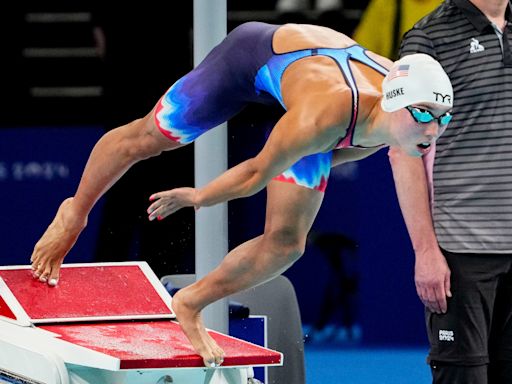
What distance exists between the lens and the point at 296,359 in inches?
207

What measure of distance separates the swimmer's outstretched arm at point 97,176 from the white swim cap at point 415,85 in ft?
3.23

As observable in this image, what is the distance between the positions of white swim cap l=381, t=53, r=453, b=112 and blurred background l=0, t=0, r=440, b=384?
2.84 metres

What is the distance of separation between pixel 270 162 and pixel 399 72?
1.61 feet

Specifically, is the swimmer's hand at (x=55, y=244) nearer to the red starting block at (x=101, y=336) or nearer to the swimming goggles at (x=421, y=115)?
the red starting block at (x=101, y=336)

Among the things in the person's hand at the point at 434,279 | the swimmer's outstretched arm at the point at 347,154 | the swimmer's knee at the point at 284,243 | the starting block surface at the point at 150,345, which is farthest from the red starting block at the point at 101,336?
the swimmer's outstretched arm at the point at 347,154

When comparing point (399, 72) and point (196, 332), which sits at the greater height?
point (399, 72)

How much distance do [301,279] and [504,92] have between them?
3.38m

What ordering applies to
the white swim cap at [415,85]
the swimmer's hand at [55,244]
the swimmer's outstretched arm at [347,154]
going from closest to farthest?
the white swim cap at [415,85] → the swimmer's outstretched arm at [347,154] → the swimmer's hand at [55,244]

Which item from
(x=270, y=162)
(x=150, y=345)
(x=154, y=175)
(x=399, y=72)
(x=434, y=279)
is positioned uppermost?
(x=399, y=72)

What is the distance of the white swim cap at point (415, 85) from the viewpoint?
13.6ft

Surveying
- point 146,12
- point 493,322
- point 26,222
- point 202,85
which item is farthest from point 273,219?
point 26,222

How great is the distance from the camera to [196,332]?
4.52m

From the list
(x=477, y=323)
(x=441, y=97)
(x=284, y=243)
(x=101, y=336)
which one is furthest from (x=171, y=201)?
(x=477, y=323)

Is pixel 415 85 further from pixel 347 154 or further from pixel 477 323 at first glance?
pixel 477 323
